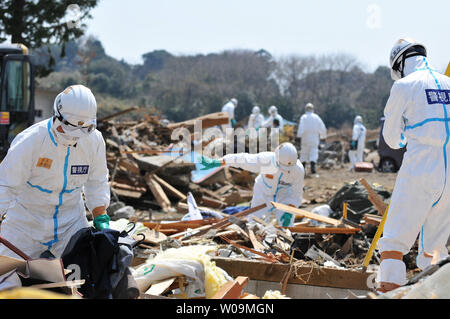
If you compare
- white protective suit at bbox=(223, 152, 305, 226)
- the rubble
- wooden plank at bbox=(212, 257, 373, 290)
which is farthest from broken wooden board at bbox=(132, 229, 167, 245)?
white protective suit at bbox=(223, 152, 305, 226)

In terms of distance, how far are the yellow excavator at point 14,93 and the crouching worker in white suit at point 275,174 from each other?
17.0 ft

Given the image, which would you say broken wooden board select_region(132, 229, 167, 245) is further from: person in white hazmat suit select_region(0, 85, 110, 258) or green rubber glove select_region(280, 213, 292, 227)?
green rubber glove select_region(280, 213, 292, 227)

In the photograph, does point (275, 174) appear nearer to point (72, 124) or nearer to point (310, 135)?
point (72, 124)

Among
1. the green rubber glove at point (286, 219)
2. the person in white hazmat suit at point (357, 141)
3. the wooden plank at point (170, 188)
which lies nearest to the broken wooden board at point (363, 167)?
the person in white hazmat suit at point (357, 141)

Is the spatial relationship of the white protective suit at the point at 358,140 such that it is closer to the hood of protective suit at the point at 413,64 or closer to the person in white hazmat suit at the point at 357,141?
the person in white hazmat suit at the point at 357,141

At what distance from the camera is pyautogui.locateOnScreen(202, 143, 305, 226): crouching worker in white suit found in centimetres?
688

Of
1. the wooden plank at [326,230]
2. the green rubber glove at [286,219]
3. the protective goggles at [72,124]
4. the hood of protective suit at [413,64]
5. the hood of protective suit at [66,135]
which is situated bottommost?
the green rubber glove at [286,219]

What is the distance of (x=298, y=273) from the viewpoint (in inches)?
184

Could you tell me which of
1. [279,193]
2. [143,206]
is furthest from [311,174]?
[279,193]

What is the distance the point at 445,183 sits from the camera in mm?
3924

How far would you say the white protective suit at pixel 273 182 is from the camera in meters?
7.03

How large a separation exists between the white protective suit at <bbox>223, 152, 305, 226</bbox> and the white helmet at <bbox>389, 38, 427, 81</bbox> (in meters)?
2.72

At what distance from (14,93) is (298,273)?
8.02 m
